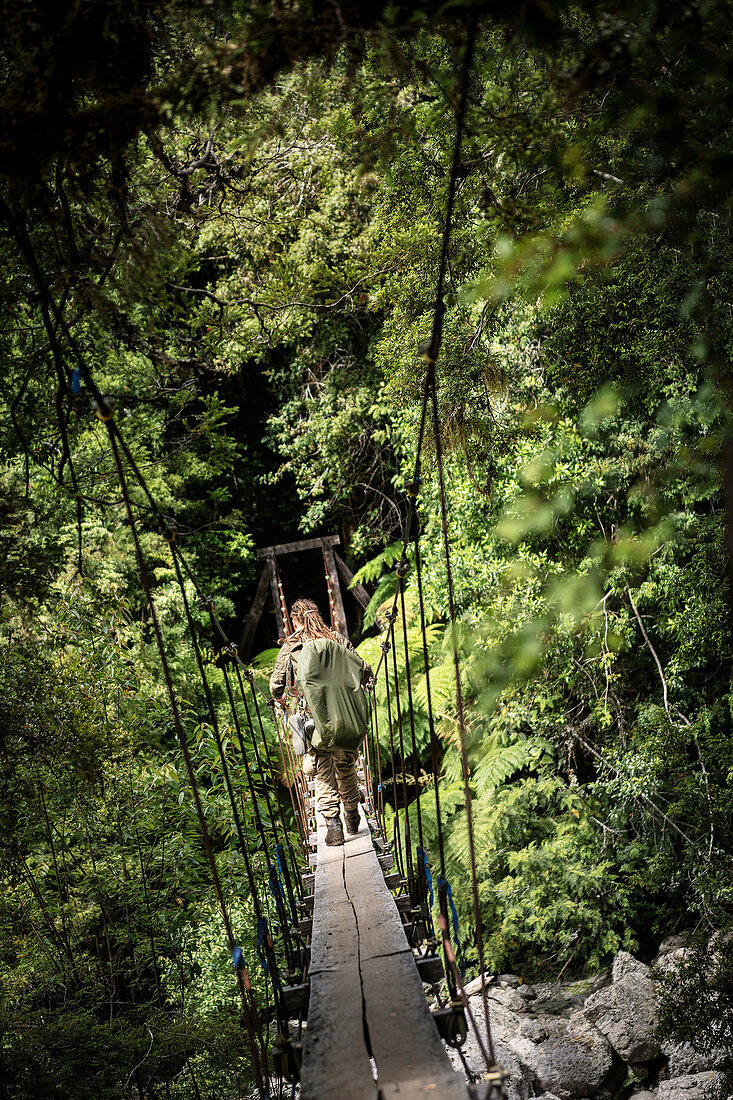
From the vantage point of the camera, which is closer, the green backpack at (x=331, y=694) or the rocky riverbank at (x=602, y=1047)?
the green backpack at (x=331, y=694)

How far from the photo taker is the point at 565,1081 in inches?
142

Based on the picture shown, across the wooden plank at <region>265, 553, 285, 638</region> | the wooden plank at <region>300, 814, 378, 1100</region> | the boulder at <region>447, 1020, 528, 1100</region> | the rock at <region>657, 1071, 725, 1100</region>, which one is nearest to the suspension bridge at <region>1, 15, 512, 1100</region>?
the wooden plank at <region>300, 814, 378, 1100</region>

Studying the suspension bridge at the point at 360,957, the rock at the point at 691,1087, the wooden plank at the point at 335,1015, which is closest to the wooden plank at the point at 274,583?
the suspension bridge at the point at 360,957

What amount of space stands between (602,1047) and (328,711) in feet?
7.68

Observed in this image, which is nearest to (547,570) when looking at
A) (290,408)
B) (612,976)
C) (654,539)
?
(654,539)

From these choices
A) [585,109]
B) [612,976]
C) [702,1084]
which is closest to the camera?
[585,109]

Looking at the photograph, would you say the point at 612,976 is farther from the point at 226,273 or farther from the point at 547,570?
the point at 226,273

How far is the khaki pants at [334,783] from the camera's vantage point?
2.90 metres

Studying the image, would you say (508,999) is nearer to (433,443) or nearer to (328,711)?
(328,711)

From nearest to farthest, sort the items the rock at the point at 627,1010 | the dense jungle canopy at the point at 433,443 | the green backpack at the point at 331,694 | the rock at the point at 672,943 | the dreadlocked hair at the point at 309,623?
1. the dense jungle canopy at the point at 433,443
2. the green backpack at the point at 331,694
3. the dreadlocked hair at the point at 309,623
4. the rock at the point at 627,1010
5. the rock at the point at 672,943

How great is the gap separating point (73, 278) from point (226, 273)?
566cm

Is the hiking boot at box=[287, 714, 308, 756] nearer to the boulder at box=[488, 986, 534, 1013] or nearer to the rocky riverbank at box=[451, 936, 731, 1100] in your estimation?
the rocky riverbank at box=[451, 936, 731, 1100]

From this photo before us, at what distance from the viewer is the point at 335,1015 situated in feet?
4.87

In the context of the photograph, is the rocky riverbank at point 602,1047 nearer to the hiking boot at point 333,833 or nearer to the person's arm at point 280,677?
the hiking boot at point 333,833
